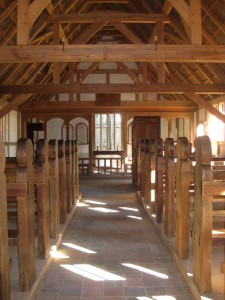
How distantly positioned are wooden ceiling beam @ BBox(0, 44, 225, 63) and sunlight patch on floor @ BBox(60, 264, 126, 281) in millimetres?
3188

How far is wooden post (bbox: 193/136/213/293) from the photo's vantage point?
2.83 metres

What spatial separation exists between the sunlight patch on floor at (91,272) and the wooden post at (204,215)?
922mm

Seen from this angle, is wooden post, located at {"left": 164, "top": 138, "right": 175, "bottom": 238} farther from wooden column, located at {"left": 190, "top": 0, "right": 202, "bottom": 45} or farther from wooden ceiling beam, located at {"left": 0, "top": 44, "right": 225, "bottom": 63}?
wooden column, located at {"left": 190, "top": 0, "right": 202, "bottom": 45}

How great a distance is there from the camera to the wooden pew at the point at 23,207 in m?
2.89

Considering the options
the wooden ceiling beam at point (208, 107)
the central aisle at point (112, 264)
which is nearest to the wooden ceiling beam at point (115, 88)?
the wooden ceiling beam at point (208, 107)

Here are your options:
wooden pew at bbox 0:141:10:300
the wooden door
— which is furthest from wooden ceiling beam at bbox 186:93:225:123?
wooden pew at bbox 0:141:10:300

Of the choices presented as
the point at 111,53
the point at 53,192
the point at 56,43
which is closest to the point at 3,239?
the point at 53,192

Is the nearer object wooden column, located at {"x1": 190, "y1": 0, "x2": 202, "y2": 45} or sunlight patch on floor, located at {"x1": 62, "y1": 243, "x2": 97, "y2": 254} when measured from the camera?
sunlight patch on floor, located at {"x1": 62, "y1": 243, "x2": 97, "y2": 254}

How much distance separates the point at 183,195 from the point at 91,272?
3.96 feet

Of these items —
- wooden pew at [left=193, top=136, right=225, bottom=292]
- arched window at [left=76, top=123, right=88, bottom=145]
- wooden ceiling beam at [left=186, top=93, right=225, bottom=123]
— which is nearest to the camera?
wooden pew at [left=193, top=136, right=225, bottom=292]

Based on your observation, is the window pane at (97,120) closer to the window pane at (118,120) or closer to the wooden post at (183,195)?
the window pane at (118,120)

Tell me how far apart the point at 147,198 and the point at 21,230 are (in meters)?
4.26

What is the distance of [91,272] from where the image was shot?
3.72 meters

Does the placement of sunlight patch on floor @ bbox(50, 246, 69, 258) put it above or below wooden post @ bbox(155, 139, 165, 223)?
below
